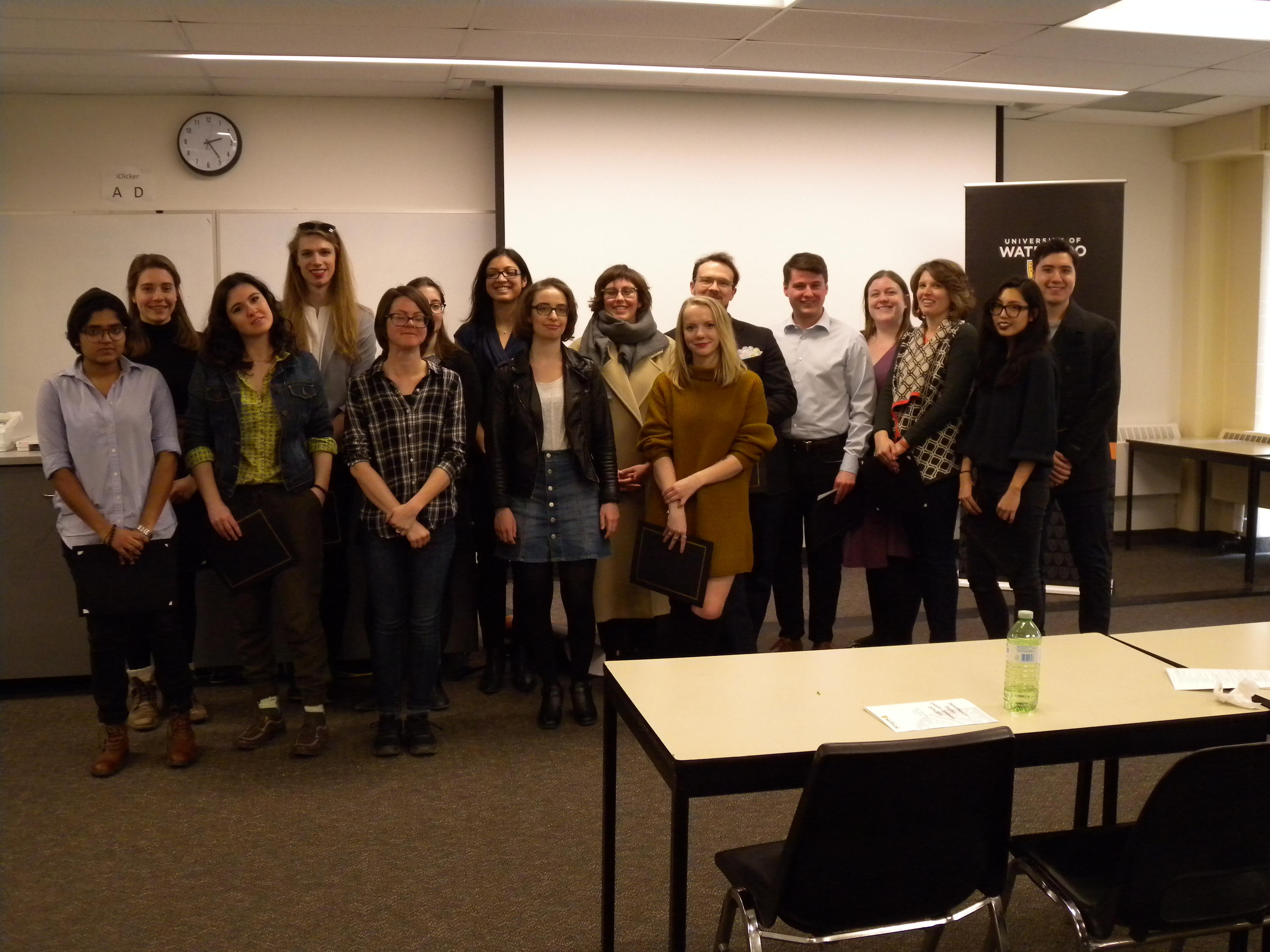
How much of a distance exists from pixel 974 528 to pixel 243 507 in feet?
7.81

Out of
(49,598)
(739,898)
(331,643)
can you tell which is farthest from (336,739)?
(739,898)

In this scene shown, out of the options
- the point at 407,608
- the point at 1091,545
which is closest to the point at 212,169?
the point at 407,608

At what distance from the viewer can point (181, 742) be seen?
128 inches

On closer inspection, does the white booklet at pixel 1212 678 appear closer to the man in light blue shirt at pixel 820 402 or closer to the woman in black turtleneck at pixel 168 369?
the man in light blue shirt at pixel 820 402

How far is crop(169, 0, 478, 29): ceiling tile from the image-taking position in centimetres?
417

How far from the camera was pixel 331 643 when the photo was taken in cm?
382

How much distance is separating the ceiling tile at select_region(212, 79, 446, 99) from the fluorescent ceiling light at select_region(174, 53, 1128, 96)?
398 millimetres

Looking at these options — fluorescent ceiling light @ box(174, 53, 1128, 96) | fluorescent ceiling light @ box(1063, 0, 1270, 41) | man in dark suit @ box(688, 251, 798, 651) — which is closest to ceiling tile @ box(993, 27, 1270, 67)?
fluorescent ceiling light @ box(1063, 0, 1270, 41)

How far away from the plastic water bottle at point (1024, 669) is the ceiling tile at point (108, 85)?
497 centimetres

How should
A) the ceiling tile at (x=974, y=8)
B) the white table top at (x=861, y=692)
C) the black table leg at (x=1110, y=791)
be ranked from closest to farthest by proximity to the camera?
the white table top at (x=861, y=692) → the black table leg at (x=1110, y=791) → the ceiling tile at (x=974, y=8)

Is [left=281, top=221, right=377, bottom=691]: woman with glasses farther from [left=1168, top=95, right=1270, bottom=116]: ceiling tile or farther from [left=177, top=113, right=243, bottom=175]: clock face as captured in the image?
[left=1168, top=95, right=1270, bottom=116]: ceiling tile

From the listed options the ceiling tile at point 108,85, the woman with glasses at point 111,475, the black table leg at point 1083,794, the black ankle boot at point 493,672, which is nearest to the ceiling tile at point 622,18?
the ceiling tile at point 108,85

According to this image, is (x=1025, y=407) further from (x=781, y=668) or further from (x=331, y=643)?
(x=331, y=643)

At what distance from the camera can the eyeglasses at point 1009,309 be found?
3551 mm
